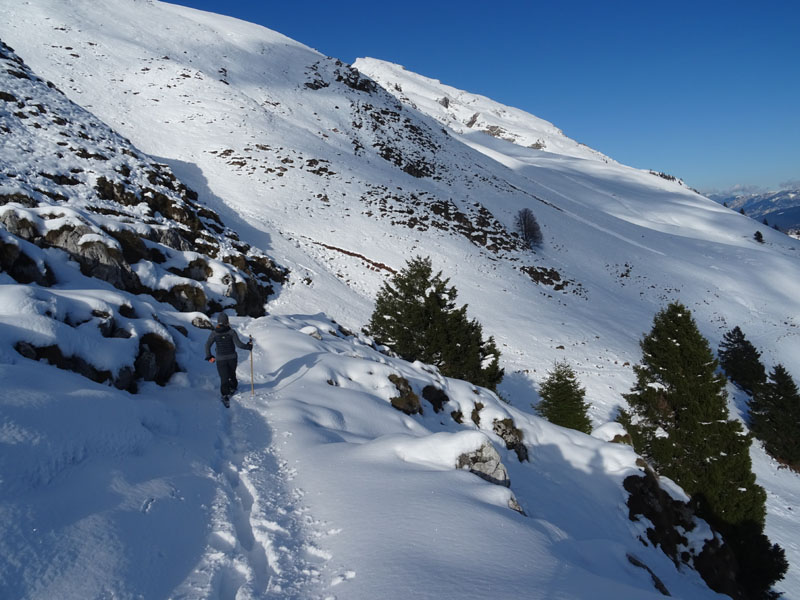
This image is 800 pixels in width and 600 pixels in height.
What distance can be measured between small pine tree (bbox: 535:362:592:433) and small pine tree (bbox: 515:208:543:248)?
3145 cm

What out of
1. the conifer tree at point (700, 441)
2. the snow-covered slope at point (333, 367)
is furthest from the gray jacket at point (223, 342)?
the conifer tree at point (700, 441)

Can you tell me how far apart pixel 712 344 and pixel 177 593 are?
41.7m

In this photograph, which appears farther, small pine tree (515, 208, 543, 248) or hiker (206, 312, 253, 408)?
small pine tree (515, 208, 543, 248)

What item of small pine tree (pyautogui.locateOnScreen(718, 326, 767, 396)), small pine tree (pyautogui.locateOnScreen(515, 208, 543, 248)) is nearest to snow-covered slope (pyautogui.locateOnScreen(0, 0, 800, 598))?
small pine tree (pyautogui.locateOnScreen(515, 208, 543, 248))

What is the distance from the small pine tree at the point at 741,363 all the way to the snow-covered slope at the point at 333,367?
12.3ft

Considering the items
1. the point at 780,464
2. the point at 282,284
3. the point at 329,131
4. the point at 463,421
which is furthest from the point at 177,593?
the point at 329,131

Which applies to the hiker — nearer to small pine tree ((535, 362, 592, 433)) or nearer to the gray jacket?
the gray jacket

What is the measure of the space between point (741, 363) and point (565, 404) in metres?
22.8

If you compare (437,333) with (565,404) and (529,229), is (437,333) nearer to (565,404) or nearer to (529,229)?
(565,404)

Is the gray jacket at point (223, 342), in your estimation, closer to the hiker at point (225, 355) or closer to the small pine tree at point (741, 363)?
the hiker at point (225, 355)

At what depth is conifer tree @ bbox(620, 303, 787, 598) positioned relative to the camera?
12.8m

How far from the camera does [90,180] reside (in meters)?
20.2

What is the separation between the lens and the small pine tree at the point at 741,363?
30.0 m

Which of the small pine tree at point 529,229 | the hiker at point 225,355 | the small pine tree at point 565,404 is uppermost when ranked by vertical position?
the small pine tree at point 529,229
